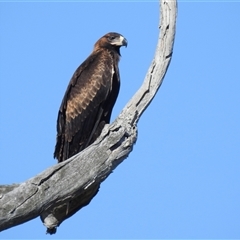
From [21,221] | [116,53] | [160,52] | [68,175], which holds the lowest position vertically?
[21,221]

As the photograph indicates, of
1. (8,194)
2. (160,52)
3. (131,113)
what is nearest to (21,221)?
(8,194)

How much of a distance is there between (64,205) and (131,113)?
1.39m

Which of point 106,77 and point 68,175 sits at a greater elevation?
point 106,77

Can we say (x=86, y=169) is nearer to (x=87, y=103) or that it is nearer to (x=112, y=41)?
(x=87, y=103)

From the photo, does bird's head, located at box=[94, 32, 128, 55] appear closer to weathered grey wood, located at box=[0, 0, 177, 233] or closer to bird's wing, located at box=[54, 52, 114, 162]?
bird's wing, located at box=[54, 52, 114, 162]

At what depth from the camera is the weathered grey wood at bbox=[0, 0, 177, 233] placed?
7387 mm

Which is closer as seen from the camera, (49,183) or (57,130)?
(49,183)

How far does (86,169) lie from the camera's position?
765 centimetres

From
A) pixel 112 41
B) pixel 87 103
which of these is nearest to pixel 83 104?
pixel 87 103

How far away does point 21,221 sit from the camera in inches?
292

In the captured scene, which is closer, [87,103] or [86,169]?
[86,169]

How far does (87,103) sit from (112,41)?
1.40m

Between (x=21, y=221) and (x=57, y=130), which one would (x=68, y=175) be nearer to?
(x=21, y=221)

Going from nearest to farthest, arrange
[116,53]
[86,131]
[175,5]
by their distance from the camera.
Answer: [175,5]
[86,131]
[116,53]
